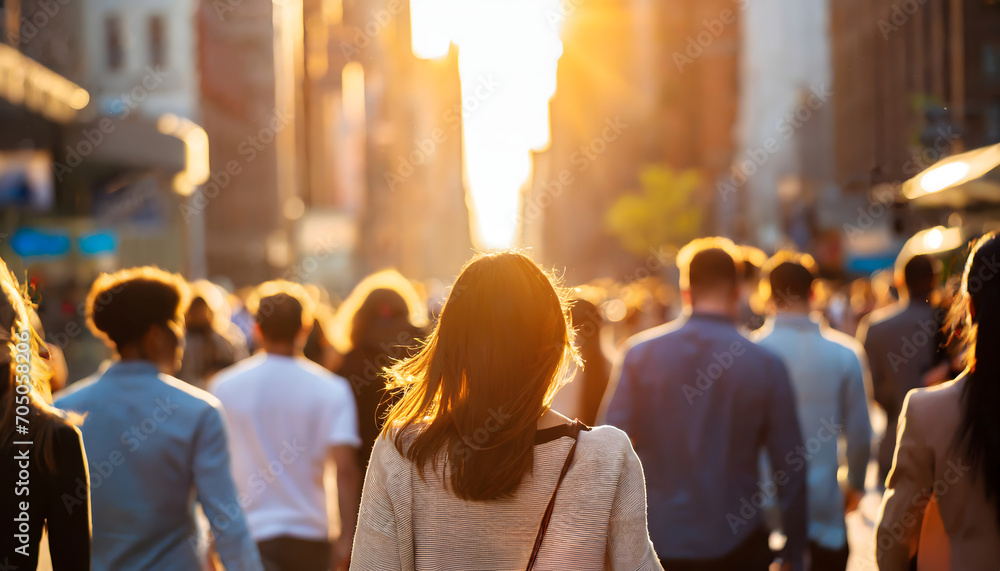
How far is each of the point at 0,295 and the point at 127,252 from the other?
27.0 m

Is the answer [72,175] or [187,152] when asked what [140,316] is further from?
[187,152]

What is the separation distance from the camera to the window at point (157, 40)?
50.5 meters

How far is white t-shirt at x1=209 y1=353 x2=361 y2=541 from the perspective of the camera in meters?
5.36

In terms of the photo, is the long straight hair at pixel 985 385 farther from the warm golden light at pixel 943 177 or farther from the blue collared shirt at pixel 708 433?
the warm golden light at pixel 943 177

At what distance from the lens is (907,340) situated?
309 inches

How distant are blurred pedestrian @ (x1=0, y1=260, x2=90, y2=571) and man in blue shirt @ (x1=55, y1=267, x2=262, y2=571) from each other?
91 cm

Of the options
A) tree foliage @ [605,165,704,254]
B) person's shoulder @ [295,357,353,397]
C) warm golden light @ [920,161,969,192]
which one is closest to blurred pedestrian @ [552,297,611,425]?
person's shoulder @ [295,357,353,397]

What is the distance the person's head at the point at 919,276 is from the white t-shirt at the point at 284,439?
418cm

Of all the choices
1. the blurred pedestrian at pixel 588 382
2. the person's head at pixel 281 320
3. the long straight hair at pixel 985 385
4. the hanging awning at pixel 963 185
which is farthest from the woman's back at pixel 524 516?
the hanging awning at pixel 963 185

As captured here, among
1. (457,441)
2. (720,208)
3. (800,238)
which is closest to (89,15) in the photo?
(800,238)

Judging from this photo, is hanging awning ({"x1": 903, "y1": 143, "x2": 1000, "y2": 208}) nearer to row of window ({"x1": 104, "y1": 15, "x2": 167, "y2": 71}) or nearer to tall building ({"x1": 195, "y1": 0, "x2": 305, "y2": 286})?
row of window ({"x1": 104, "y1": 15, "x2": 167, "y2": 71})

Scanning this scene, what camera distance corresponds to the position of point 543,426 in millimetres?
2609

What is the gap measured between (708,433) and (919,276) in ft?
12.2

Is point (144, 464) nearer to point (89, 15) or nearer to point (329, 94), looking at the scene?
point (89, 15)
